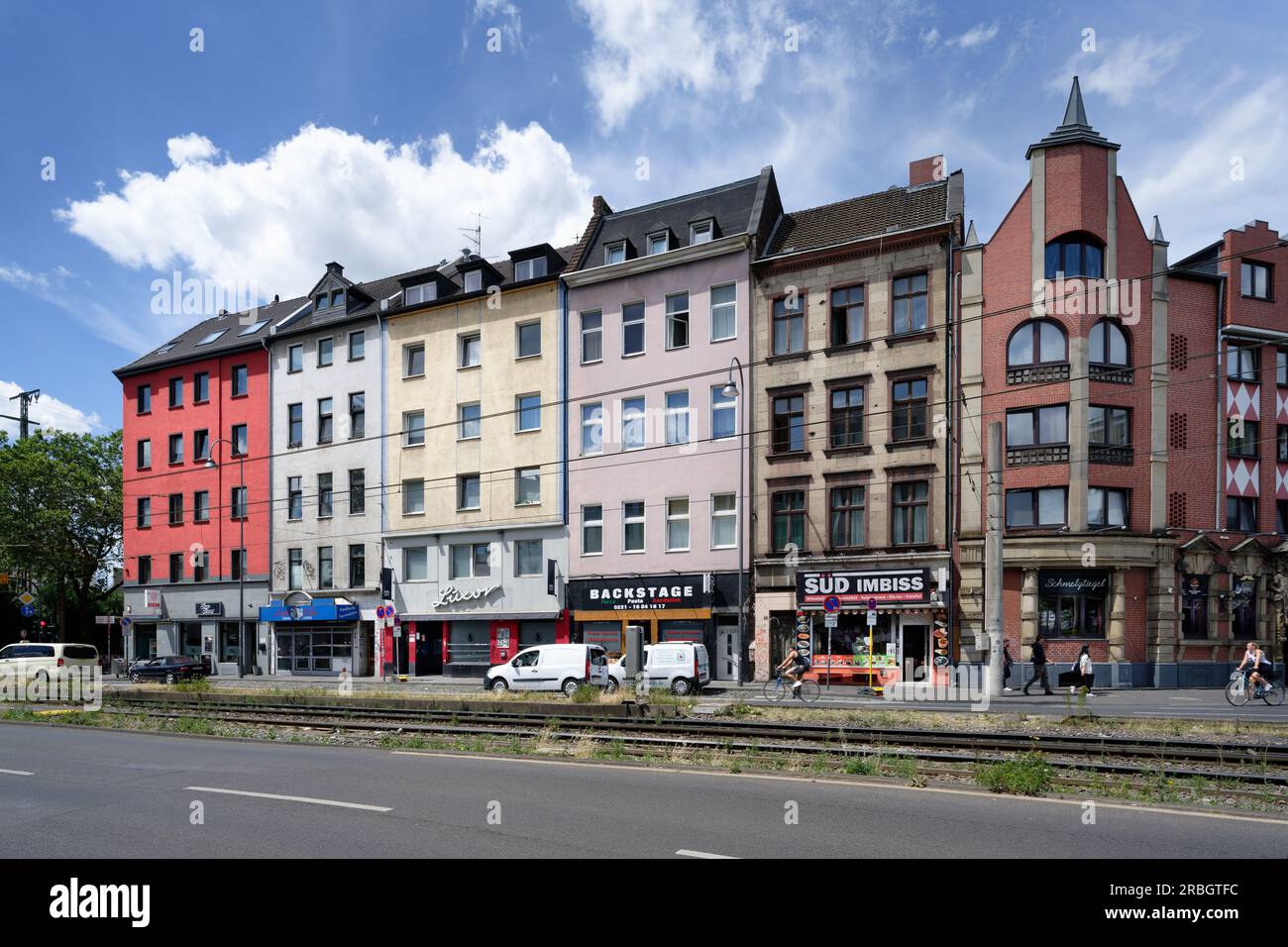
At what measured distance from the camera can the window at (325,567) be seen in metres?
45.1

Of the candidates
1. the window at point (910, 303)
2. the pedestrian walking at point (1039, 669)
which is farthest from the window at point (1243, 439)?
the window at point (910, 303)

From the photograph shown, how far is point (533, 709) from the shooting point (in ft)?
71.2

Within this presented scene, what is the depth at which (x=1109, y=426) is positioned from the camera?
31.9 m

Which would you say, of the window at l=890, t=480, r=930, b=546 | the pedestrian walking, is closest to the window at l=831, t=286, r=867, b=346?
the window at l=890, t=480, r=930, b=546

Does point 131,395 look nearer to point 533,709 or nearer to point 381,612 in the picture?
point 381,612

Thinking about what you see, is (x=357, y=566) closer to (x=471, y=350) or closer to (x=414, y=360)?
(x=414, y=360)

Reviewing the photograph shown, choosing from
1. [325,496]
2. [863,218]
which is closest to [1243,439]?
[863,218]

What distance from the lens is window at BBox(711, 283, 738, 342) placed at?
119 ft

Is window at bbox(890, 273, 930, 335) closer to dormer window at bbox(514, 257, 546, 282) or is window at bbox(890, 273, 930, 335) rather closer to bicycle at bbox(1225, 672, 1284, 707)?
bicycle at bbox(1225, 672, 1284, 707)

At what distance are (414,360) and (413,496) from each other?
605cm

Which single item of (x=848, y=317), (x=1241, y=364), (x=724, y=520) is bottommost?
(x=724, y=520)

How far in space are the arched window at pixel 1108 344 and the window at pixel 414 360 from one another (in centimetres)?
2661

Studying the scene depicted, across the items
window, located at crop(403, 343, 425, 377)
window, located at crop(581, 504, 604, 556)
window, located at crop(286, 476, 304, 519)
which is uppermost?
window, located at crop(403, 343, 425, 377)

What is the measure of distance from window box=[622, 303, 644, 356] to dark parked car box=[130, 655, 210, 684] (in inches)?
897
